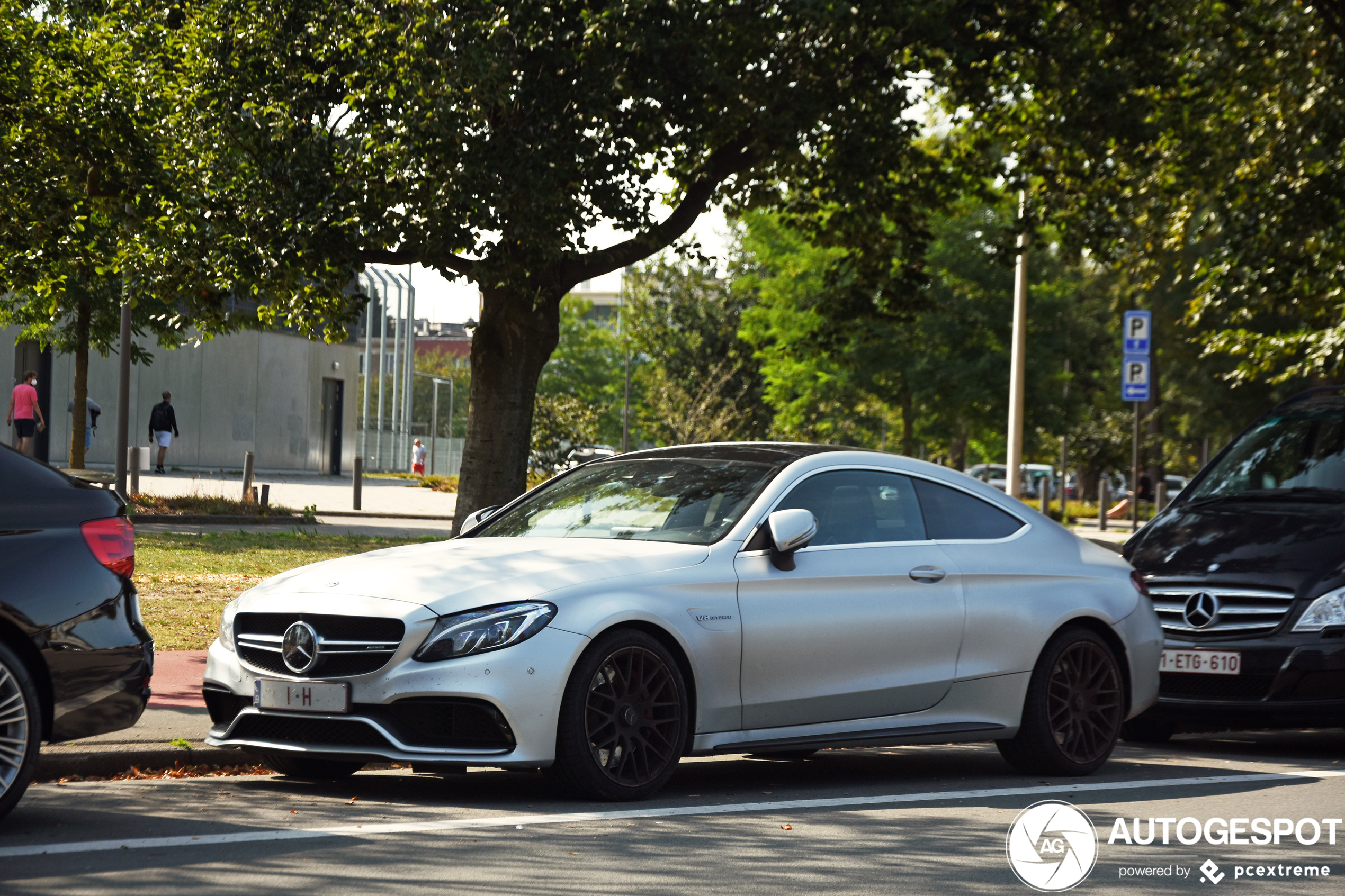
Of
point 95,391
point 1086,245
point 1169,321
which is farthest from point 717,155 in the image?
point 1169,321

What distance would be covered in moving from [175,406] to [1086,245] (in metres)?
31.4

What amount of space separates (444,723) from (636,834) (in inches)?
34.0

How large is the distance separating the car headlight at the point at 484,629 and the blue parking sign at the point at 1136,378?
17108 millimetres

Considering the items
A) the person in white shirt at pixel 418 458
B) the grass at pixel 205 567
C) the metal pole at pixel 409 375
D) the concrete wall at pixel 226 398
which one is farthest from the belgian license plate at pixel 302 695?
the person in white shirt at pixel 418 458

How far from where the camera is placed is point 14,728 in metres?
5.32

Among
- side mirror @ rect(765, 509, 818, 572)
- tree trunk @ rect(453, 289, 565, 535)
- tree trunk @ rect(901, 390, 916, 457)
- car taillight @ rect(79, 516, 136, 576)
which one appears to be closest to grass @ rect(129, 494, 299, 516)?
tree trunk @ rect(453, 289, 565, 535)

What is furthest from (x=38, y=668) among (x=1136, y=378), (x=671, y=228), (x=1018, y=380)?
(x=1018, y=380)

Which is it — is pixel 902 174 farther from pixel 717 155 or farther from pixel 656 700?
pixel 656 700

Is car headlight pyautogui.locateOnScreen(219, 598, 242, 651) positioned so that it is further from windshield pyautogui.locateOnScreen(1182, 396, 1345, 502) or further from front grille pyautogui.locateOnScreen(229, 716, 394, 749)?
windshield pyautogui.locateOnScreen(1182, 396, 1345, 502)

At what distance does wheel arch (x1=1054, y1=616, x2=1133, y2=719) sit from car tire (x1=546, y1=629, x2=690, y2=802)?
7.94ft

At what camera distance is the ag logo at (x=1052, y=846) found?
527 centimetres

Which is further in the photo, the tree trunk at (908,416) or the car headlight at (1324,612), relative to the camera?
the tree trunk at (908,416)

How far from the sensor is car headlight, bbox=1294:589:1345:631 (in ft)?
27.1

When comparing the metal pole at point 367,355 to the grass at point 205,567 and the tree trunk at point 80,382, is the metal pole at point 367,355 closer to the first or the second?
the tree trunk at point 80,382
